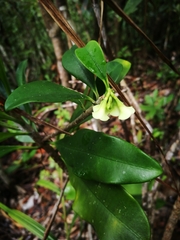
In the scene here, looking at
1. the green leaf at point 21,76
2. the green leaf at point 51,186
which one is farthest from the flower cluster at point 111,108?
the green leaf at point 51,186

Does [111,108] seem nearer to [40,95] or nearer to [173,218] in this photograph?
[40,95]

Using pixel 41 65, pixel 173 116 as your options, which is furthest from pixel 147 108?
pixel 41 65

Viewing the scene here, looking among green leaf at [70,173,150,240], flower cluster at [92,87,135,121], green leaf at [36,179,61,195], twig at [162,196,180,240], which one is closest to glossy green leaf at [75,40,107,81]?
flower cluster at [92,87,135,121]

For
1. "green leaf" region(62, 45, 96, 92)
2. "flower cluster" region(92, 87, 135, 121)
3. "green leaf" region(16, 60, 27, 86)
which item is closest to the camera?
"flower cluster" region(92, 87, 135, 121)

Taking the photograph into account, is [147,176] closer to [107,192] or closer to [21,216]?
[107,192]

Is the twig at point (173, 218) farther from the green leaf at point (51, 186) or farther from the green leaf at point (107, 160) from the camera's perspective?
the green leaf at point (51, 186)

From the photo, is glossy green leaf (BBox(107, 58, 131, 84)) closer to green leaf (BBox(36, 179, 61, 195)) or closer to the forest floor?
the forest floor

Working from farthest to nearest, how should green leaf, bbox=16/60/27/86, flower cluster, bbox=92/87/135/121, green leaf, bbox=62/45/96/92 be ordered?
green leaf, bbox=16/60/27/86
green leaf, bbox=62/45/96/92
flower cluster, bbox=92/87/135/121
